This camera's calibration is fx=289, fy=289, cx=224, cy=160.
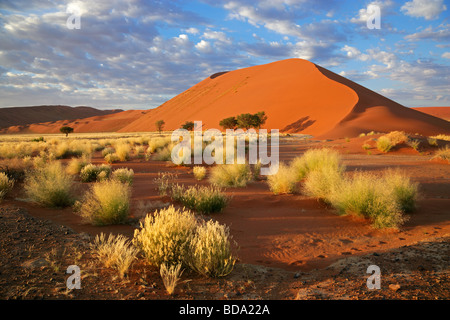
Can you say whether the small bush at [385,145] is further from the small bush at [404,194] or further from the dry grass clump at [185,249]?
the dry grass clump at [185,249]

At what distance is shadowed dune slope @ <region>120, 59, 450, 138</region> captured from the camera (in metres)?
40.2

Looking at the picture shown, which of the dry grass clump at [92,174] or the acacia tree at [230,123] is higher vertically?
the acacia tree at [230,123]

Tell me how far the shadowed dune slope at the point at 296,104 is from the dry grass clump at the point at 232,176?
87.6 ft

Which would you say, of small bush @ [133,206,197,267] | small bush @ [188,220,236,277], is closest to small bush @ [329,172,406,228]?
small bush @ [188,220,236,277]

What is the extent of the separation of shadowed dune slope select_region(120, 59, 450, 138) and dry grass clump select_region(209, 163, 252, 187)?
87.6 ft

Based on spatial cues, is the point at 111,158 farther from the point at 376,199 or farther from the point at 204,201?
the point at 376,199

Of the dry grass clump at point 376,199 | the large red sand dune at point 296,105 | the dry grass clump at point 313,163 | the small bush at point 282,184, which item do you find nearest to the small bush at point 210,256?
the dry grass clump at point 376,199

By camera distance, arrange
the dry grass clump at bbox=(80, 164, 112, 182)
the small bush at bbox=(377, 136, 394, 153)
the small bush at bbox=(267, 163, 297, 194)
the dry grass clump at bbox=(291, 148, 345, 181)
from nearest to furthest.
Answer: the small bush at bbox=(267, 163, 297, 194) → the dry grass clump at bbox=(291, 148, 345, 181) → the dry grass clump at bbox=(80, 164, 112, 182) → the small bush at bbox=(377, 136, 394, 153)

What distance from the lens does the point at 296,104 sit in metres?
53.9

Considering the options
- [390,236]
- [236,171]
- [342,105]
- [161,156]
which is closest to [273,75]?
[342,105]

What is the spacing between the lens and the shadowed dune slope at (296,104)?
40.2 m

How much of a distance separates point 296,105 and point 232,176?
46.5 m

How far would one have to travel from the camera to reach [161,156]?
16.6 m

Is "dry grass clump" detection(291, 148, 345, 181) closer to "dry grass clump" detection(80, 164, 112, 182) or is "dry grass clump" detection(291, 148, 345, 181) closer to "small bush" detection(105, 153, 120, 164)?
"dry grass clump" detection(80, 164, 112, 182)
